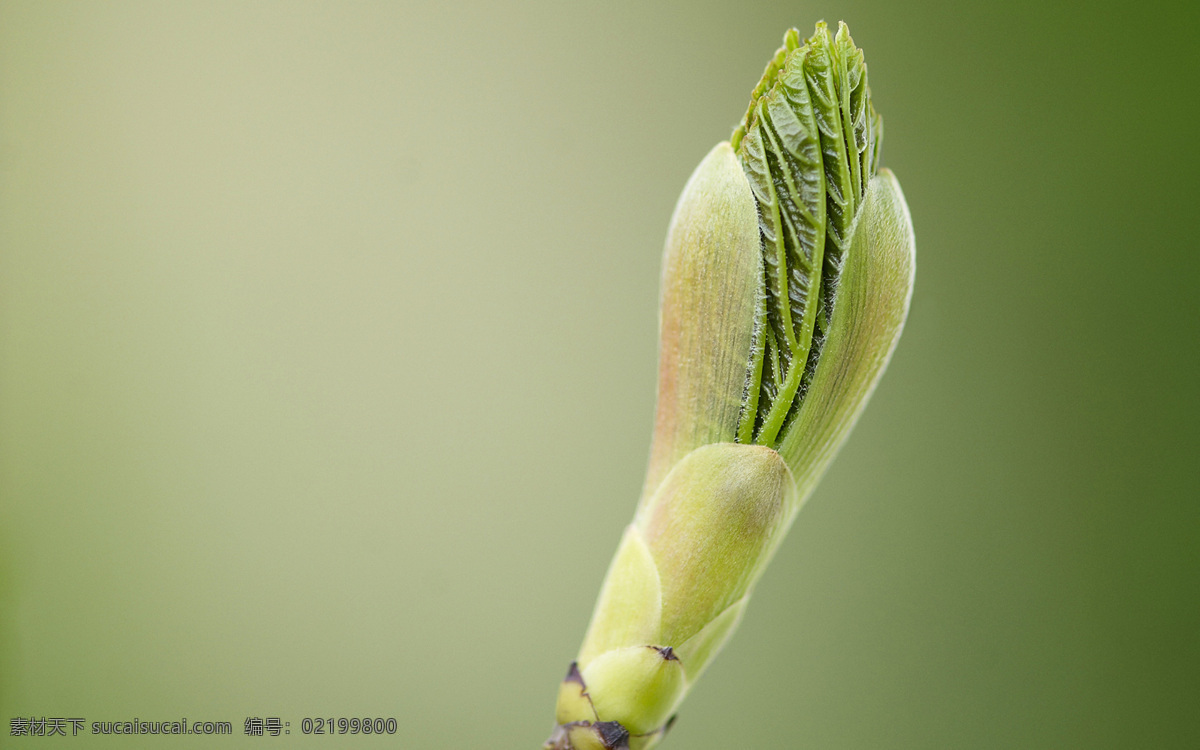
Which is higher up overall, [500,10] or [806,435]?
[500,10]

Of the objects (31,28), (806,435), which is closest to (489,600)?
(806,435)

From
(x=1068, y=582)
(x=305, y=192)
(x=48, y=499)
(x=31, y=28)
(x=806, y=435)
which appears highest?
(x=31, y=28)

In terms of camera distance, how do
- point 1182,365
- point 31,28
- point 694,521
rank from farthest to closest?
point 1182,365 < point 31,28 < point 694,521

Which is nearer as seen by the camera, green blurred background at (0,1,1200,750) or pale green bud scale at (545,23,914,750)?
pale green bud scale at (545,23,914,750)

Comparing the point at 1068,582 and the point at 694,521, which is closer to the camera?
the point at 694,521

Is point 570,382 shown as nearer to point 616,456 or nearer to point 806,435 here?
point 616,456

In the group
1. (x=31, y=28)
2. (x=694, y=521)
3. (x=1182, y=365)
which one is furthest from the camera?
(x=1182, y=365)

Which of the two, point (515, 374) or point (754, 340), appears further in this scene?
point (515, 374)

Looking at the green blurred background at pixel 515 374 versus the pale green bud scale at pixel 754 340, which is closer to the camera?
the pale green bud scale at pixel 754 340
